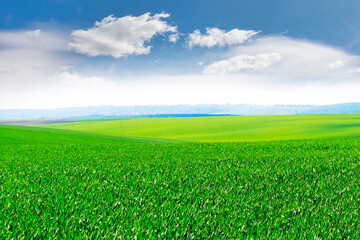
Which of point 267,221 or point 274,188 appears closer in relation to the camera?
point 267,221

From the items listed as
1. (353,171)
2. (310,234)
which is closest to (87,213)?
(310,234)

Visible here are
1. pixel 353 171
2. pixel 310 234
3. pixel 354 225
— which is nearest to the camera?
pixel 310 234

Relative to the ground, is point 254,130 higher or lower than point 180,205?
lower

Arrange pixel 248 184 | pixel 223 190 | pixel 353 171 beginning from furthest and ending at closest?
1. pixel 353 171
2. pixel 248 184
3. pixel 223 190

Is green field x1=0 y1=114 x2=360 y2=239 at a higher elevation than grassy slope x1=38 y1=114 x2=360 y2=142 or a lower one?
higher

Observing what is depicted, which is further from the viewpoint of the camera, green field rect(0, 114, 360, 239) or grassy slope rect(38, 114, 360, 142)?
grassy slope rect(38, 114, 360, 142)

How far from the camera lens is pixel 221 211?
500 centimetres

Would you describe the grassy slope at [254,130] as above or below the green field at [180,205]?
below

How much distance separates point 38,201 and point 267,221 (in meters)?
4.53

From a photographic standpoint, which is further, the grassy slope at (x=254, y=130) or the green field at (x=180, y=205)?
the grassy slope at (x=254, y=130)

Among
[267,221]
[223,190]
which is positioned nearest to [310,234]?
[267,221]

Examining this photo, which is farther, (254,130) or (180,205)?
(254,130)

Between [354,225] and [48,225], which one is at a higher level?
[48,225]

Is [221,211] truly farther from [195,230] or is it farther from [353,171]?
[353,171]
